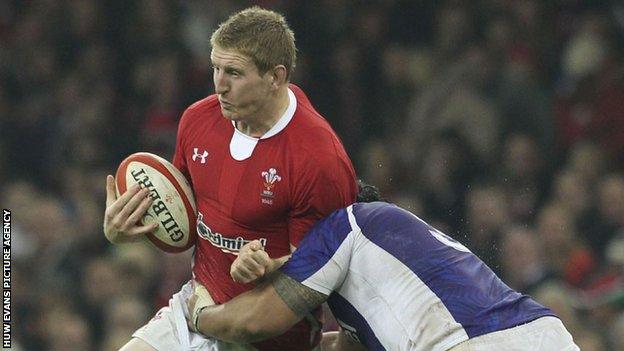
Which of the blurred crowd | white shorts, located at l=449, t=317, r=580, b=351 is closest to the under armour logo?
white shorts, located at l=449, t=317, r=580, b=351

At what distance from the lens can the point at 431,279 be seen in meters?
3.87

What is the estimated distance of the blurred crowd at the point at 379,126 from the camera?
24.4 feet

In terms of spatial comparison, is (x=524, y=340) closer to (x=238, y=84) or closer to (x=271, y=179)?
(x=271, y=179)

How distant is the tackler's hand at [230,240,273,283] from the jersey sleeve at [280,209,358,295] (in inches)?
3.7

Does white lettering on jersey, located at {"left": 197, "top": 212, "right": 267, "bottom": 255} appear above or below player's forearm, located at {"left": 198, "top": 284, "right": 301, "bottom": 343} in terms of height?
above

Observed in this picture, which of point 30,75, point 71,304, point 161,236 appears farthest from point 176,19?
point 161,236

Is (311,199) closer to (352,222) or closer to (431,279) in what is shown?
(352,222)

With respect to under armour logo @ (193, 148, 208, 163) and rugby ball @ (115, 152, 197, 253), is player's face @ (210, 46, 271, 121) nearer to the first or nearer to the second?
under armour logo @ (193, 148, 208, 163)

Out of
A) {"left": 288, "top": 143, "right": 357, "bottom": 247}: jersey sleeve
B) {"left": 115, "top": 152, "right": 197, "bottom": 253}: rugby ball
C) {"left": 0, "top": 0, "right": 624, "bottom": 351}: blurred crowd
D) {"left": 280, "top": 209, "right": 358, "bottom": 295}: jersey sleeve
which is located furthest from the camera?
{"left": 0, "top": 0, "right": 624, "bottom": 351}: blurred crowd

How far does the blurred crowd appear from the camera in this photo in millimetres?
7430

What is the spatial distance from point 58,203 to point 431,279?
4.98 meters

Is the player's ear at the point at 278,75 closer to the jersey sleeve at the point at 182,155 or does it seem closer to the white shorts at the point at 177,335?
the jersey sleeve at the point at 182,155

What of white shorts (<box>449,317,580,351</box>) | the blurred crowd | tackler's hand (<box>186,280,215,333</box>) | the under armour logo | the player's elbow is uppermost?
the under armour logo

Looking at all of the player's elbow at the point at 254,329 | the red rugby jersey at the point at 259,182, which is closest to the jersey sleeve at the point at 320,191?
the red rugby jersey at the point at 259,182
